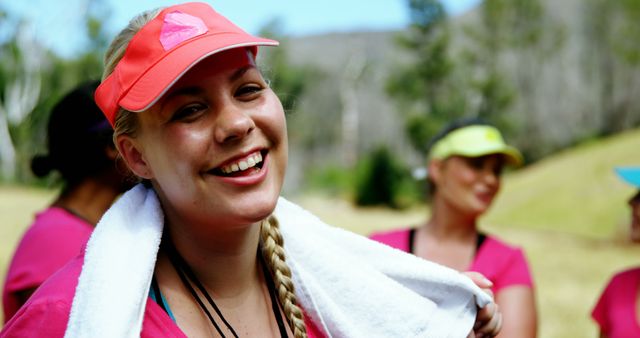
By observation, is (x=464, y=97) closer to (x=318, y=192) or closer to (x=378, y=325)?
(x=318, y=192)

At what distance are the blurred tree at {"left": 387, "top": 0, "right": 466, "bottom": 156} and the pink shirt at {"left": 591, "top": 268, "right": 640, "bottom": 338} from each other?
619 inches

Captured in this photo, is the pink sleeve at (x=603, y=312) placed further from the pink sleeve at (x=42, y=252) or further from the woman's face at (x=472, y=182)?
the pink sleeve at (x=42, y=252)

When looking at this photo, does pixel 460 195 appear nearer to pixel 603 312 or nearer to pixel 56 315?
pixel 603 312

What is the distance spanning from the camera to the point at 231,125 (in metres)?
1.32

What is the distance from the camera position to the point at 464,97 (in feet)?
63.2

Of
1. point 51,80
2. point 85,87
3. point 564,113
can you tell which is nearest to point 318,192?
point 564,113

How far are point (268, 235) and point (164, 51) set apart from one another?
55 centimetres

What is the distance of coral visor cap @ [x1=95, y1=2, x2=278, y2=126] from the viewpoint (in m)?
1.27

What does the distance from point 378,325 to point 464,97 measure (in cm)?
1825

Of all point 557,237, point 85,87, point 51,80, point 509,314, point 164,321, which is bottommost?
point 51,80

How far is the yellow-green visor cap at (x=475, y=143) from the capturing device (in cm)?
289

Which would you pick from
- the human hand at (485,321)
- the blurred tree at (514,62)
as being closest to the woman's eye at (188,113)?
the human hand at (485,321)

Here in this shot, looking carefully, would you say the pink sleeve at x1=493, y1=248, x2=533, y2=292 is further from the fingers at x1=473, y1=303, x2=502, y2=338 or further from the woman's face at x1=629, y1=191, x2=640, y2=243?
the fingers at x1=473, y1=303, x2=502, y2=338

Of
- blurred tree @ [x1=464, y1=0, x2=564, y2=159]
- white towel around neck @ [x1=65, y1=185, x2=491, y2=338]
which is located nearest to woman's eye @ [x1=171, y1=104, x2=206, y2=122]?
white towel around neck @ [x1=65, y1=185, x2=491, y2=338]
